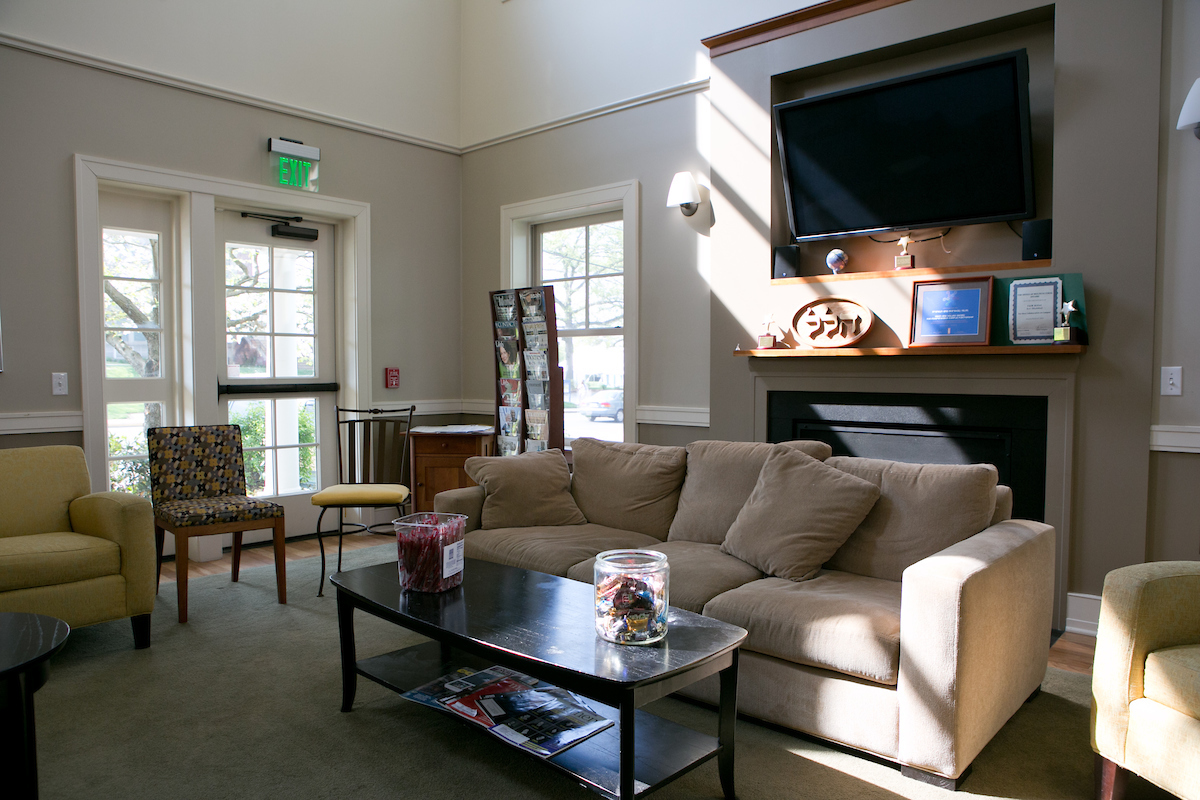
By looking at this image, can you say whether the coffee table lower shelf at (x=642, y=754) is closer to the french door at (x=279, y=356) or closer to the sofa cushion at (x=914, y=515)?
the sofa cushion at (x=914, y=515)

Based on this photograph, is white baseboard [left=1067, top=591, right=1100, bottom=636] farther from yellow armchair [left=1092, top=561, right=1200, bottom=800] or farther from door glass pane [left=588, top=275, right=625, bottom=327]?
door glass pane [left=588, top=275, right=625, bottom=327]

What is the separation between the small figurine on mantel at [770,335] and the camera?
3.91m

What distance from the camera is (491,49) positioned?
542 cm

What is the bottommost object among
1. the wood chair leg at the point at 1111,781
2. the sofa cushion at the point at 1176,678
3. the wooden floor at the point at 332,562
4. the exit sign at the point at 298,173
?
the wooden floor at the point at 332,562

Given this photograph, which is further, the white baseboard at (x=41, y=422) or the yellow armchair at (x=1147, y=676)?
the white baseboard at (x=41, y=422)

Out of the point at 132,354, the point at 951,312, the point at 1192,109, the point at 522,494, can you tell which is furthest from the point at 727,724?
the point at 132,354

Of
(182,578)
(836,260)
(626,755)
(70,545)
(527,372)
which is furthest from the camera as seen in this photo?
(527,372)

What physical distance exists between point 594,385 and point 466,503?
1.75 m

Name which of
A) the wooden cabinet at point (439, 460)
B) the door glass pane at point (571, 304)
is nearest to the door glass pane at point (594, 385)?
the door glass pane at point (571, 304)

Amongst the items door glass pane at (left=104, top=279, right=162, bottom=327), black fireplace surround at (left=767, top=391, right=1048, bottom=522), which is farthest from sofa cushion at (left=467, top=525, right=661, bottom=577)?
door glass pane at (left=104, top=279, right=162, bottom=327)

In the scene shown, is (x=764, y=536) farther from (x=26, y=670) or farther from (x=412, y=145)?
(x=412, y=145)

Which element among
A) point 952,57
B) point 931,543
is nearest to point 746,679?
point 931,543

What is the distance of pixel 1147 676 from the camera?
1.82 metres

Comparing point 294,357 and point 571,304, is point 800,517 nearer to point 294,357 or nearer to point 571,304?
point 571,304
